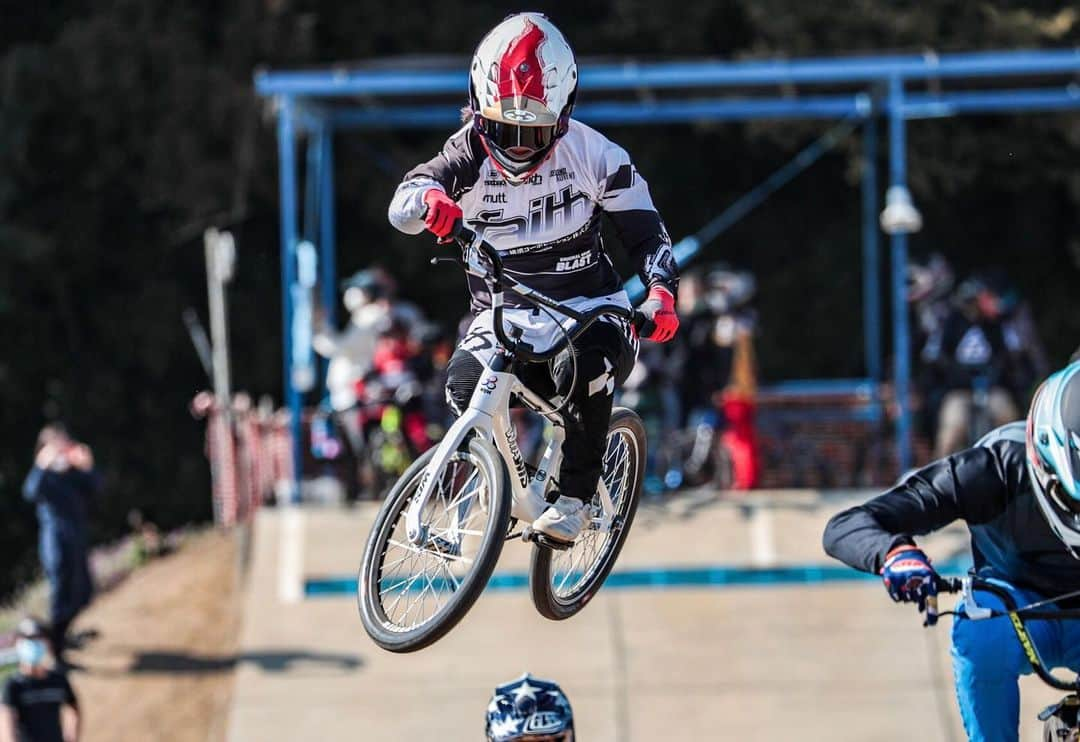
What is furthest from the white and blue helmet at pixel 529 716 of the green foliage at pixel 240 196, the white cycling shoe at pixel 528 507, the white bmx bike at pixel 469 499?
the green foliage at pixel 240 196

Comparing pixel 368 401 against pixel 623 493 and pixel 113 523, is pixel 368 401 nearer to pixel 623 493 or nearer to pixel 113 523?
pixel 623 493

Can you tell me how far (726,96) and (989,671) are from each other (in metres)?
12.1

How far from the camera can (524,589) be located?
14250mm

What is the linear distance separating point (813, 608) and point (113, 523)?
11088mm

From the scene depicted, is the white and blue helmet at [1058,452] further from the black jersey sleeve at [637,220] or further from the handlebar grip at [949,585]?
the black jersey sleeve at [637,220]

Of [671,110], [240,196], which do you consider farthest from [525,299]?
[240,196]

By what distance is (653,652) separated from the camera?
13.9 metres

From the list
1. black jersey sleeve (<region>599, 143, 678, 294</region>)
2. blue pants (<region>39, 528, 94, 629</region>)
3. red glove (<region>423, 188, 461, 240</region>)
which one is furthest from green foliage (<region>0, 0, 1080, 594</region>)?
red glove (<region>423, 188, 461, 240</region>)

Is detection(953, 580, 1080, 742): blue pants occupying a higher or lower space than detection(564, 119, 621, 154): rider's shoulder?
lower

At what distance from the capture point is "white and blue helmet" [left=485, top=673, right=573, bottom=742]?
256 inches

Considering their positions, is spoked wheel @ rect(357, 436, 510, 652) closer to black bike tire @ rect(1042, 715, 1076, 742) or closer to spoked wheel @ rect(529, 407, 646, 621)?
spoked wheel @ rect(529, 407, 646, 621)

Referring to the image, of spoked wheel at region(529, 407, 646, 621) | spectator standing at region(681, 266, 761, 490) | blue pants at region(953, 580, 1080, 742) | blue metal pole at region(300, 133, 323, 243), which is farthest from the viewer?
blue metal pole at region(300, 133, 323, 243)

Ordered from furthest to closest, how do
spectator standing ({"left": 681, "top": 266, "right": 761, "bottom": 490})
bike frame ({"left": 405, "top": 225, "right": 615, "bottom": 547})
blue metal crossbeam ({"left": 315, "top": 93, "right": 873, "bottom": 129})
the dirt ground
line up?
blue metal crossbeam ({"left": 315, "top": 93, "right": 873, "bottom": 129}), spectator standing ({"left": 681, "top": 266, "right": 761, "bottom": 490}), the dirt ground, bike frame ({"left": 405, "top": 225, "right": 615, "bottom": 547})

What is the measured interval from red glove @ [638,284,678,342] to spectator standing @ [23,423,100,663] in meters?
8.95
